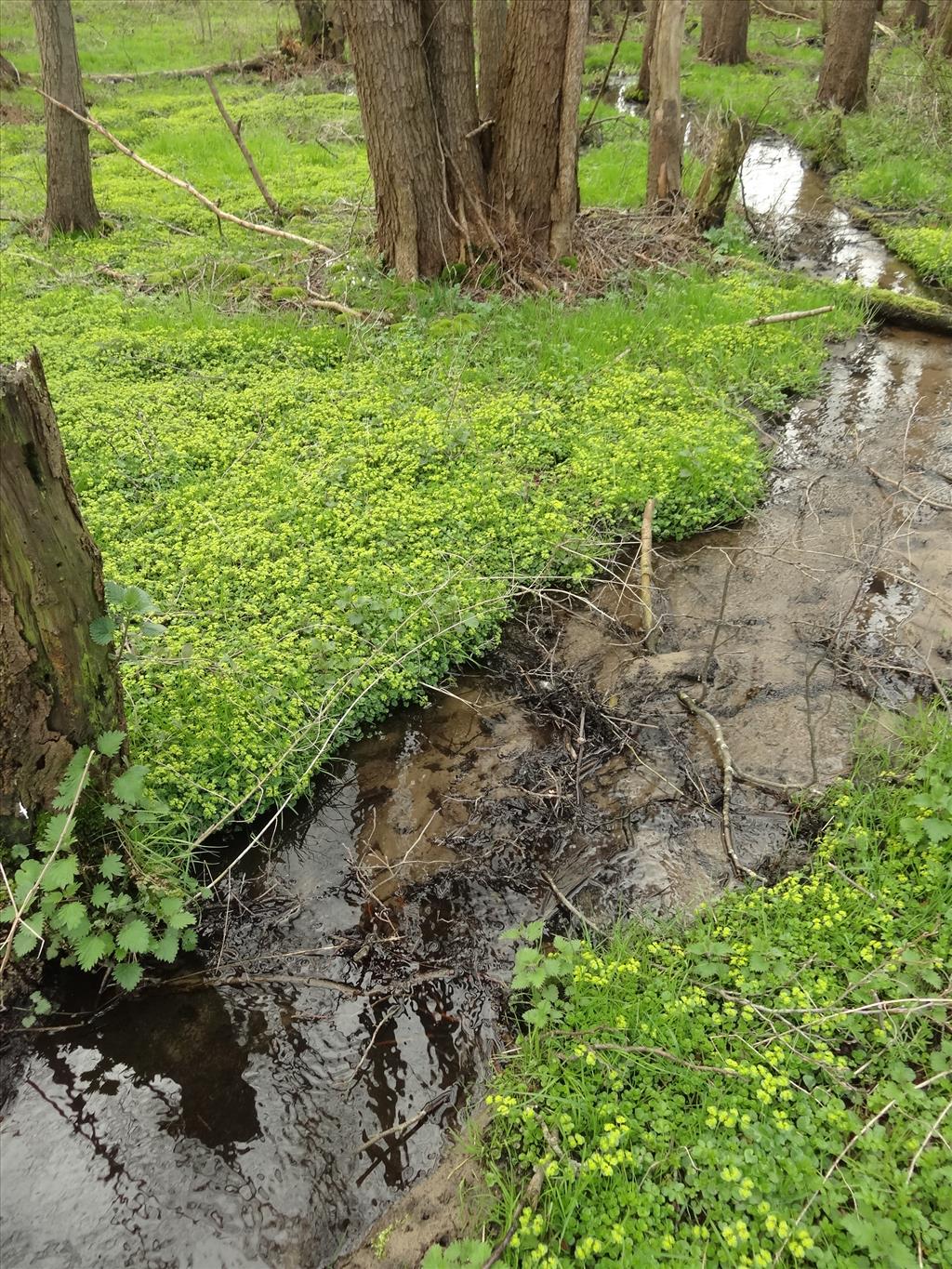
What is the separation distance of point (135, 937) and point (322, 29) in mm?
23072

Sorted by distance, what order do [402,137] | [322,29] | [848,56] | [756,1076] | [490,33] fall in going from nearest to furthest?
[756,1076], [402,137], [490,33], [848,56], [322,29]

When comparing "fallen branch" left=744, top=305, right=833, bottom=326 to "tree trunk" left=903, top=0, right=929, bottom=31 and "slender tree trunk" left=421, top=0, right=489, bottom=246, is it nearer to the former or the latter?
"slender tree trunk" left=421, top=0, right=489, bottom=246

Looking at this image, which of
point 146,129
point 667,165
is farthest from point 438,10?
point 146,129

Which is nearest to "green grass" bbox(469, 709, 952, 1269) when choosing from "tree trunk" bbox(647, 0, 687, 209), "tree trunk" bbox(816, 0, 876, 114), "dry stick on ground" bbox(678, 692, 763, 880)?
"dry stick on ground" bbox(678, 692, 763, 880)

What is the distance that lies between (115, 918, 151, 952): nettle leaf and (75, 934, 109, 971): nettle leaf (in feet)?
0.23

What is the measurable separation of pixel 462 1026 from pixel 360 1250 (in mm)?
830

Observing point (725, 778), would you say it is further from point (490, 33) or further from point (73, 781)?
point (490, 33)

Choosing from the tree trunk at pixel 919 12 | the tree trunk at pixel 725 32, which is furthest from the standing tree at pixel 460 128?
the tree trunk at pixel 919 12

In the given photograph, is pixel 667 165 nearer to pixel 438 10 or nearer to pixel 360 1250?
pixel 438 10

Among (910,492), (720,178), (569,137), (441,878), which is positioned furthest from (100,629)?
(720,178)

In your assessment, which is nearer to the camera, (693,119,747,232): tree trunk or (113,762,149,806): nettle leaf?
(113,762,149,806): nettle leaf

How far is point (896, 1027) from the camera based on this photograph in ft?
9.55

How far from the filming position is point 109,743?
307cm

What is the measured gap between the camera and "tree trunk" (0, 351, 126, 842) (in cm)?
263
